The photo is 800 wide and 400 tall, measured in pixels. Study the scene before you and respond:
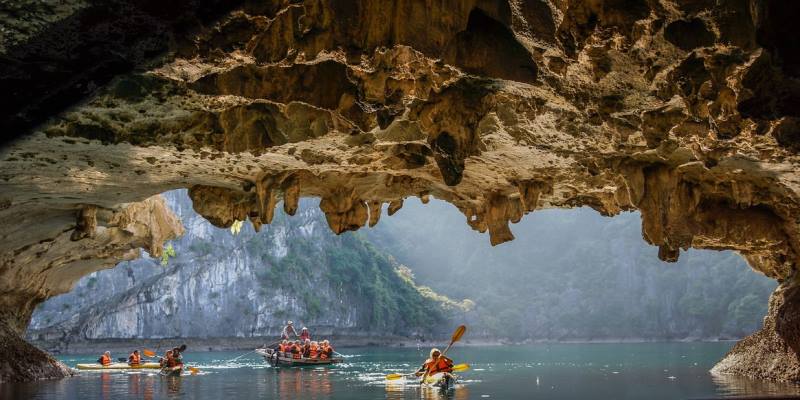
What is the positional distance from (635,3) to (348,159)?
6.04 meters

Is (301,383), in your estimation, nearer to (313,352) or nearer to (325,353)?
(313,352)

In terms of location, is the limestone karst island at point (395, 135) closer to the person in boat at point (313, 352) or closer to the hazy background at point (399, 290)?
the person in boat at point (313, 352)

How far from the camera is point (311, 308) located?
75875 millimetres

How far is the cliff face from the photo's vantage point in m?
63.8

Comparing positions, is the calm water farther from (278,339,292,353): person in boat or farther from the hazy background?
the hazy background

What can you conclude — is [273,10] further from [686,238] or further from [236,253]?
[236,253]

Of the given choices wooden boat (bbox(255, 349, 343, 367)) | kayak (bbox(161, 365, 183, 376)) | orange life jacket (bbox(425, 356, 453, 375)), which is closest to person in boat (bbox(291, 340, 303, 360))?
wooden boat (bbox(255, 349, 343, 367))

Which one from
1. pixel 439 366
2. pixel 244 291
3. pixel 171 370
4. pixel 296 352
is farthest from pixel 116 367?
pixel 244 291

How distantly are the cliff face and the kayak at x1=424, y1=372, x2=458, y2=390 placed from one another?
5003cm

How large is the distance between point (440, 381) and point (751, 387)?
7300 mm

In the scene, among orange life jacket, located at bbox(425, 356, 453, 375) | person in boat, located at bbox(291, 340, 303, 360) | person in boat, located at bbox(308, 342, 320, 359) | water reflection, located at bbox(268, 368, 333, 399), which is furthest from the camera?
person in boat, located at bbox(308, 342, 320, 359)

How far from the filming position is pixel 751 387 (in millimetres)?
15258

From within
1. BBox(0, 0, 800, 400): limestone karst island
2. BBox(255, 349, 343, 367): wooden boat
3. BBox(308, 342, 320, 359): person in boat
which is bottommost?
BBox(255, 349, 343, 367): wooden boat

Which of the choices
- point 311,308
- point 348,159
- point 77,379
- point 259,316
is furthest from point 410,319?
point 348,159
